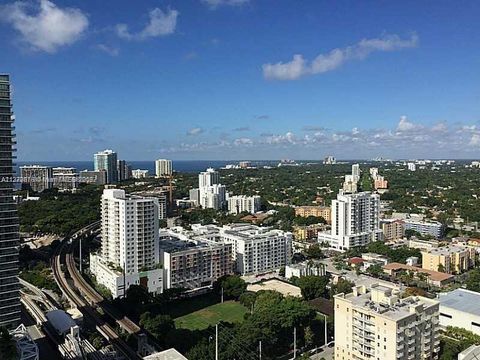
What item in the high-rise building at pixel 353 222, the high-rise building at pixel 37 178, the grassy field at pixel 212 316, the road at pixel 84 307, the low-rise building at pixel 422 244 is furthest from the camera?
the high-rise building at pixel 37 178

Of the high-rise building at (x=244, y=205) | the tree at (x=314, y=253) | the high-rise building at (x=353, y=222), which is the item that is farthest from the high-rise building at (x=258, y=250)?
the high-rise building at (x=244, y=205)

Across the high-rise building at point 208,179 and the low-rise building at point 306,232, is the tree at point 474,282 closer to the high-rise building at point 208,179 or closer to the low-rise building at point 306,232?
the low-rise building at point 306,232

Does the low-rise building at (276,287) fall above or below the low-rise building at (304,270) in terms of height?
below

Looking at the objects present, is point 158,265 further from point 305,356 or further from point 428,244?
point 428,244

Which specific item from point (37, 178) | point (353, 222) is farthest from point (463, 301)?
point (37, 178)

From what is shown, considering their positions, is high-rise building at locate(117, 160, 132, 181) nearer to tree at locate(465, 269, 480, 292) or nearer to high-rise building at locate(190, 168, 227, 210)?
high-rise building at locate(190, 168, 227, 210)

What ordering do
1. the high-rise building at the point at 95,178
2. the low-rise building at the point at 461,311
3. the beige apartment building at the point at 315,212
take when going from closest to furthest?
the low-rise building at the point at 461,311, the beige apartment building at the point at 315,212, the high-rise building at the point at 95,178

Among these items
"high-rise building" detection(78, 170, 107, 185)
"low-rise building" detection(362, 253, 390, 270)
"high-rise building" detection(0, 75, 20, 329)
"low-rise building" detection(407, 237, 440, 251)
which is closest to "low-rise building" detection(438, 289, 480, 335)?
"low-rise building" detection(362, 253, 390, 270)
